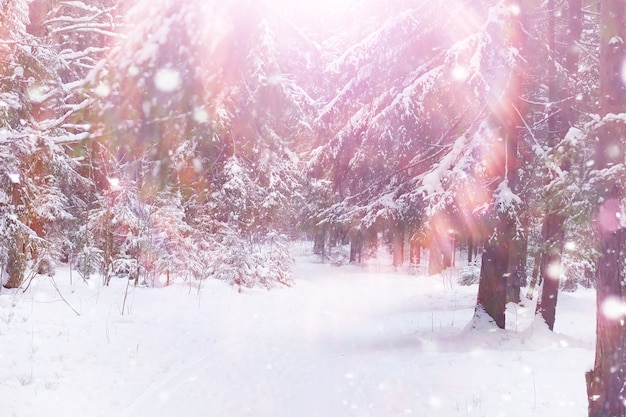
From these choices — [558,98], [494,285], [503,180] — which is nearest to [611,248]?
[503,180]

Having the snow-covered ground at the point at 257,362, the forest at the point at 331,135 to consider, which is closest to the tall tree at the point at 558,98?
the forest at the point at 331,135

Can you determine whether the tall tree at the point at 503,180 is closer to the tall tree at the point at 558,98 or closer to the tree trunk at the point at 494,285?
the tree trunk at the point at 494,285

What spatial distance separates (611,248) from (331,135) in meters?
6.94

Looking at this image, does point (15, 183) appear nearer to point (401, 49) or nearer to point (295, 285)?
point (401, 49)

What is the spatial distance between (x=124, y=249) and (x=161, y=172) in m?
12.7

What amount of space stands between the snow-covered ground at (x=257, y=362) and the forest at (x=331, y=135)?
1376 mm

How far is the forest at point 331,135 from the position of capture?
12.8 ft

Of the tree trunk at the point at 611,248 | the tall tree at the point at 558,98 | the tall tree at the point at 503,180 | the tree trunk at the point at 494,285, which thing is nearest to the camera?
the tree trunk at the point at 611,248

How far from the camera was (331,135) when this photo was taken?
11.1 meters

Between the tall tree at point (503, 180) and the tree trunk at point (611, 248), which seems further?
the tall tree at point (503, 180)

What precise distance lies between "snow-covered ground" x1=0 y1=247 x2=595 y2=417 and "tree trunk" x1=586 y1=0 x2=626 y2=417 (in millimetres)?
1225

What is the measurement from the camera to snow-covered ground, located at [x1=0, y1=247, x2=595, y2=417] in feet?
20.8

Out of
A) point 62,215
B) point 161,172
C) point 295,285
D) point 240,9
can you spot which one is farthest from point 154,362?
point 295,285

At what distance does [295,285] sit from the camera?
20.9 metres
